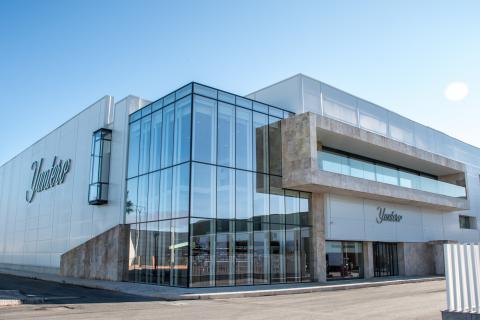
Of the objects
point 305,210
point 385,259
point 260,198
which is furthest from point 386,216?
point 260,198

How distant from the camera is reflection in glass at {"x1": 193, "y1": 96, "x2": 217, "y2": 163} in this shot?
23.5 m

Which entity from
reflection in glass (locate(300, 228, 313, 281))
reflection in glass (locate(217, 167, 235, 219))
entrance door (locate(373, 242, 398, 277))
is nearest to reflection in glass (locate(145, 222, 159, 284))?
reflection in glass (locate(217, 167, 235, 219))

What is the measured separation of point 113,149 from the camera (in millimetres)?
30922

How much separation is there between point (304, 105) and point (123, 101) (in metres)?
12.6

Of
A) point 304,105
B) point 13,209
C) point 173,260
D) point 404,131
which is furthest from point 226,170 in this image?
point 13,209

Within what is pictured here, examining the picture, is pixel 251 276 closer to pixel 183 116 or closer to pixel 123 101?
pixel 183 116

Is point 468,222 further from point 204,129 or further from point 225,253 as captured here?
point 204,129

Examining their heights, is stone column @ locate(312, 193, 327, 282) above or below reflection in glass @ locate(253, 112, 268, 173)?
below

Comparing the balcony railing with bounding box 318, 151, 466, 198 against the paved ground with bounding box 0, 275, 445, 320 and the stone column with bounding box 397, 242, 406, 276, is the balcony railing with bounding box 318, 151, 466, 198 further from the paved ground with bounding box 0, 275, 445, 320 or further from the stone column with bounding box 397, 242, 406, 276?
the paved ground with bounding box 0, 275, 445, 320

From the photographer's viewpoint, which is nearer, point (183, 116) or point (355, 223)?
point (183, 116)

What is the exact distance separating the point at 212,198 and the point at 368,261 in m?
14.8

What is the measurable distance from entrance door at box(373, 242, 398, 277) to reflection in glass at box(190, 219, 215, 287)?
16454 millimetres

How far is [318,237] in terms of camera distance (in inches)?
1104

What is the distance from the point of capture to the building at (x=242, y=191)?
23641mm
